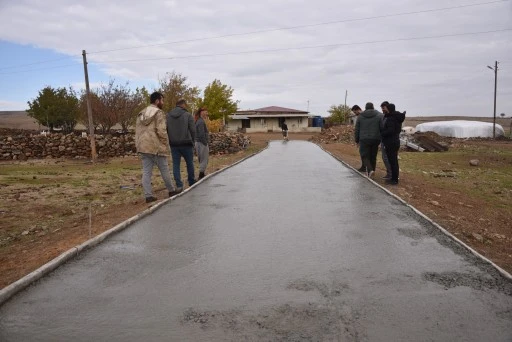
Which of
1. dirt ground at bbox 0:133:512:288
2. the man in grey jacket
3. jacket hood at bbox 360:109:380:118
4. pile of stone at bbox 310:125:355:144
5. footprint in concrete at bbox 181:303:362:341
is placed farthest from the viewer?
pile of stone at bbox 310:125:355:144

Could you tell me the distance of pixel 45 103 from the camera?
174ft

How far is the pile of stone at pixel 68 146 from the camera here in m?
27.5

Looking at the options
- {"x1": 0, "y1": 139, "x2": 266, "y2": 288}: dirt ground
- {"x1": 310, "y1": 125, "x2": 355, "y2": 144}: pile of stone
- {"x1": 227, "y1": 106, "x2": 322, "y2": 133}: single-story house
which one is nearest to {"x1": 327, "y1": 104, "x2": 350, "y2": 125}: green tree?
{"x1": 227, "y1": 106, "x2": 322, "y2": 133}: single-story house

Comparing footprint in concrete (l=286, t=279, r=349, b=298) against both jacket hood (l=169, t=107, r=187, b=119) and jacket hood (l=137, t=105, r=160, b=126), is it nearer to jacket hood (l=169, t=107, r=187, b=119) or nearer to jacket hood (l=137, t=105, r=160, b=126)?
jacket hood (l=137, t=105, r=160, b=126)

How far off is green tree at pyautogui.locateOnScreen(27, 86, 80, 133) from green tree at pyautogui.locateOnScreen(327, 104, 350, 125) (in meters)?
46.7

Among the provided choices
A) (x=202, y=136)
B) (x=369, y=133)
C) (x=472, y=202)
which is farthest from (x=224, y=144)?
(x=472, y=202)

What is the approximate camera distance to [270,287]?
391 cm

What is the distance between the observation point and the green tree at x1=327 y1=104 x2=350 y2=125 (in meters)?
83.9

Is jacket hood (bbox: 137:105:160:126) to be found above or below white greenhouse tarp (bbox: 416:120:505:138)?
above

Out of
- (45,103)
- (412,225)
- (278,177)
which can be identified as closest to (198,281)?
(412,225)

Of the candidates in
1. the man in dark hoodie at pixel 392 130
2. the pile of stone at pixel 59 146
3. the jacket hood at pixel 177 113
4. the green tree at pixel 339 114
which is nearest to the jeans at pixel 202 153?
the jacket hood at pixel 177 113

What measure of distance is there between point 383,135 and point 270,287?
294 inches

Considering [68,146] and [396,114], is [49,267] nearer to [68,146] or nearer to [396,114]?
[396,114]

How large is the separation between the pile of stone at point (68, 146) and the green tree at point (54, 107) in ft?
84.7
